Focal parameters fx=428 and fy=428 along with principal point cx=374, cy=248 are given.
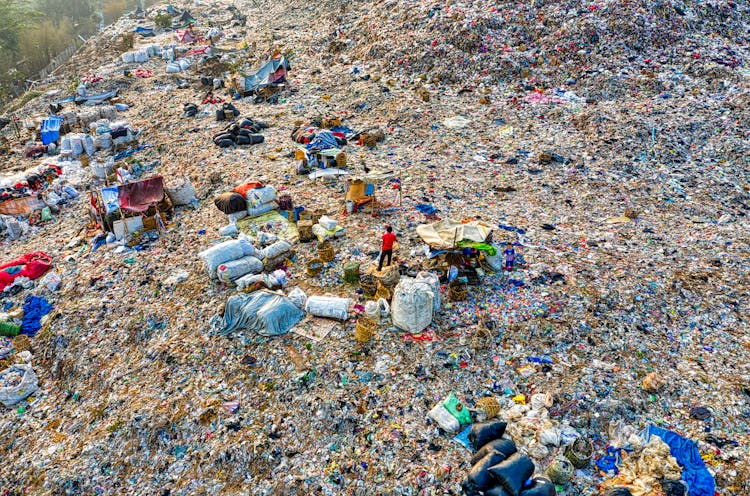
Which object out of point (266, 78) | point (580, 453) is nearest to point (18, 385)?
point (580, 453)

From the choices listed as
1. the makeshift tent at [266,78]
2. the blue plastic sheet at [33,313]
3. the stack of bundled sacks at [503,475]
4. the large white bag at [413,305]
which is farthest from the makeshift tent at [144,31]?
the stack of bundled sacks at [503,475]

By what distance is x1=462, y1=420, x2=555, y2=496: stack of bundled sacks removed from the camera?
4402 mm

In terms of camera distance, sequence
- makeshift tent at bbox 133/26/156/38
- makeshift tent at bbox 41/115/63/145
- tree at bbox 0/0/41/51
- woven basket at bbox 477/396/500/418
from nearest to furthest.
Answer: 1. woven basket at bbox 477/396/500/418
2. makeshift tent at bbox 41/115/63/145
3. tree at bbox 0/0/41/51
4. makeshift tent at bbox 133/26/156/38

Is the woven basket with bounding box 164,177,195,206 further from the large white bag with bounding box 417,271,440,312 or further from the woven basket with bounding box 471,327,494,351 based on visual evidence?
the woven basket with bounding box 471,327,494,351

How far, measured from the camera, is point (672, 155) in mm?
11305

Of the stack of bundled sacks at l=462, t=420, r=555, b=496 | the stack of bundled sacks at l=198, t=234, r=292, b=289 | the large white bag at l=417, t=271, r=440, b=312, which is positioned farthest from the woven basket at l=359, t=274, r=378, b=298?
the stack of bundled sacks at l=462, t=420, r=555, b=496

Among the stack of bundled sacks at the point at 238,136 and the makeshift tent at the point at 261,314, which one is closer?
the makeshift tent at the point at 261,314

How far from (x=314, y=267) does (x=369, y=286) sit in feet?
4.08

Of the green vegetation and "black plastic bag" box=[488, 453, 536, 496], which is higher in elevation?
the green vegetation

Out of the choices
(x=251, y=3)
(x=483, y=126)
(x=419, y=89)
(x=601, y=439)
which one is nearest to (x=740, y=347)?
(x=601, y=439)

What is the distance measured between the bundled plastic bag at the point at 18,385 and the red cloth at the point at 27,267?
2872mm

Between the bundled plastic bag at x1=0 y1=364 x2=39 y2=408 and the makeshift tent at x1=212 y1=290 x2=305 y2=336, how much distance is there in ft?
9.57

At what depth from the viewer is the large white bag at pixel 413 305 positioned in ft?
20.9

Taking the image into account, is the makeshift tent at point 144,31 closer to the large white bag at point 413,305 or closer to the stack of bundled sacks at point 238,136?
the stack of bundled sacks at point 238,136
